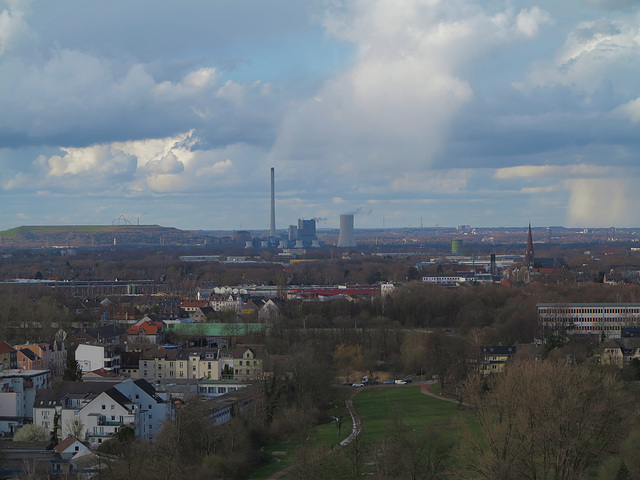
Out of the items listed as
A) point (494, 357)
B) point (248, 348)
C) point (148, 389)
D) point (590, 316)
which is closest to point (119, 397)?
point (148, 389)

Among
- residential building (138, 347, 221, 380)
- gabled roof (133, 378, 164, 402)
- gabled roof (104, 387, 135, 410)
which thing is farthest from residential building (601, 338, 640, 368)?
gabled roof (104, 387, 135, 410)

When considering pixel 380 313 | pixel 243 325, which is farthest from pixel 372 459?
pixel 380 313

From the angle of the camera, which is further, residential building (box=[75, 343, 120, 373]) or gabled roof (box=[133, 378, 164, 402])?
residential building (box=[75, 343, 120, 373])

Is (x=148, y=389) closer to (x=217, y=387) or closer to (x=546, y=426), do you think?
(x=217, y=387)

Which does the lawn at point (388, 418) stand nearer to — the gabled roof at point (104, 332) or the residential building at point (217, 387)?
the residential building at point (217, 387)

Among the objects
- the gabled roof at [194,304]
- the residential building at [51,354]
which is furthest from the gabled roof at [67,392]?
the gabled roof at [194,304]

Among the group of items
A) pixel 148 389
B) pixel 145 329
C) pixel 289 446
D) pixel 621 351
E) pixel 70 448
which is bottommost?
pixel 289 446

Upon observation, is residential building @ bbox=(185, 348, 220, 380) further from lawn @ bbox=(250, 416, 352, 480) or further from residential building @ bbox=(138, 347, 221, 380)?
lawn @ bbox=(250, 416, 352, 480)

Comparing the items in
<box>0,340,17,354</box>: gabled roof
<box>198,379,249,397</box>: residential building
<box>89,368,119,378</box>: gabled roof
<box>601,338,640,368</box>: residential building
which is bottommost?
<box>198,379,249,397</box>: residential building

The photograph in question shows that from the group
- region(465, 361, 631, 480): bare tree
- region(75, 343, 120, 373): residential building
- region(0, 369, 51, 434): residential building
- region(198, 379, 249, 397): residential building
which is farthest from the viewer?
region(75, 343, 120, 373): residential building
